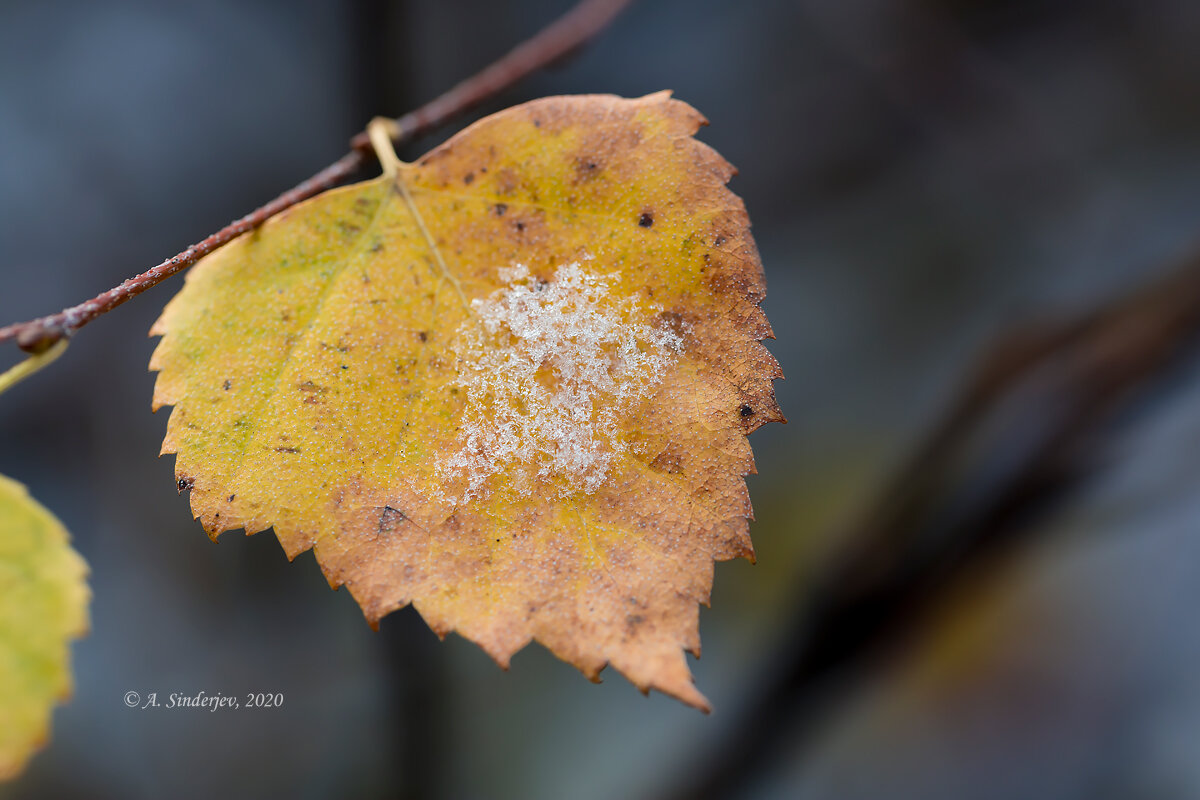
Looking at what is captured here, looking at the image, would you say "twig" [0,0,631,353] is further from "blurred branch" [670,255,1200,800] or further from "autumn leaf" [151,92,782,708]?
"blurred branch" [670,255,1200,800]

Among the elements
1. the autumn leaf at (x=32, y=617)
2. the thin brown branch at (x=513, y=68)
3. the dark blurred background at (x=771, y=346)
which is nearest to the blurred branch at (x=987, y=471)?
the dark blurred background at (x=771, y=346)

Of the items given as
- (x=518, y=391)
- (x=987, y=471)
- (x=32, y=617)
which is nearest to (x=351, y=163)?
(x=518, y=391)

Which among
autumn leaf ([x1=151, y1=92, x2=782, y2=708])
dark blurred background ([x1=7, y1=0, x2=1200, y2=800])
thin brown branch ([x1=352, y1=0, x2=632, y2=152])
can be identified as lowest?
dark blurred background ([x1=7, y1=0, x2=1200, y2=800])

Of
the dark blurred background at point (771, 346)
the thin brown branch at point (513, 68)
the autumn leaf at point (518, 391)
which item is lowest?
the dark blurred background at point (771, 346)

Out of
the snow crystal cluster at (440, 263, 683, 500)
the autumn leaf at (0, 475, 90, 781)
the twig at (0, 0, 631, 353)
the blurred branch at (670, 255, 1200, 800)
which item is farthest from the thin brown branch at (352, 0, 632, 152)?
the blurred branch at (670, 255, 1200, 800)

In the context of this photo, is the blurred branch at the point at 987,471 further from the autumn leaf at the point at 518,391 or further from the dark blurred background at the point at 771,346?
the autumn leaf at the point at 518,391

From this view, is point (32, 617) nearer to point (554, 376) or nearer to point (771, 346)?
point (554, 376)
